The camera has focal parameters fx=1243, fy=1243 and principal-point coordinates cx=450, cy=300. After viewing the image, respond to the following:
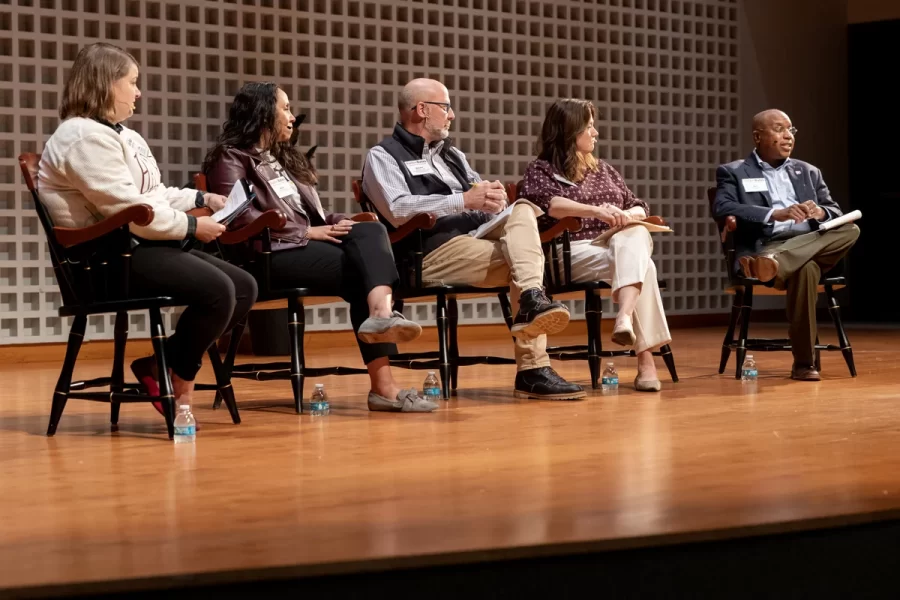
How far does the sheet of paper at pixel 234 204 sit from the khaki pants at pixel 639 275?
60.4 inches

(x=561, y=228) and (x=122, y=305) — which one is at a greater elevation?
(x=561, y=228)

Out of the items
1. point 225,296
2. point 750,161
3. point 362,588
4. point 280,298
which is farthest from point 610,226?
point 362,588

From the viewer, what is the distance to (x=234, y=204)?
370 centimetres

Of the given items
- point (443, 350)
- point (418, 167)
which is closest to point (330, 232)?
point (418, 167)

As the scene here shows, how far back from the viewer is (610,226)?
192 inches

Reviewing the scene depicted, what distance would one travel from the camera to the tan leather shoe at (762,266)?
4.85 metres

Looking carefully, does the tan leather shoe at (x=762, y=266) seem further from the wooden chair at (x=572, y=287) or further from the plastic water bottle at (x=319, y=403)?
the plastic water bottle at (x=319, y=403)

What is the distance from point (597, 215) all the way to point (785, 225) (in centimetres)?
99

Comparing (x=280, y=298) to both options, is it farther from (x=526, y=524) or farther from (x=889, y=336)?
(x=889, y=336)

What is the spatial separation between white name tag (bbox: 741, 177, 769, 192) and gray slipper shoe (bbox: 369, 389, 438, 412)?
190 cm

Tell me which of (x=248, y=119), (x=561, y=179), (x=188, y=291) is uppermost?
(x=248, y=119)

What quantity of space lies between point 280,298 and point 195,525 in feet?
6.43

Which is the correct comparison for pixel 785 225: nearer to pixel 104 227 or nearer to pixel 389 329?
pixel 389 329

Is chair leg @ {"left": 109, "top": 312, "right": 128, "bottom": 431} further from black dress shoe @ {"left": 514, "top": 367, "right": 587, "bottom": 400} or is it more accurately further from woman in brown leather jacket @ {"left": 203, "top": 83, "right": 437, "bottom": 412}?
black dress shoe @ {"left": 514, "top": 367, "right": 587, "bottom": 400}
